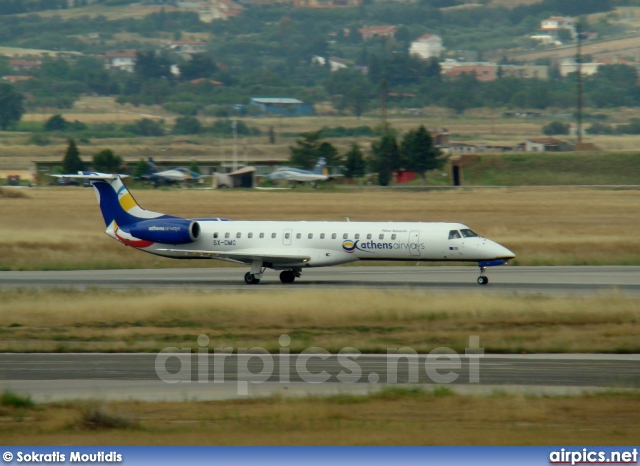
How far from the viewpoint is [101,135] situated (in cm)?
17200

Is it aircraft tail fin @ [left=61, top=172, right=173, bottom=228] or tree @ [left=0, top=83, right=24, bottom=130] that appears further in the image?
tree @ [left=0, top=83, right=24, bottom=130]

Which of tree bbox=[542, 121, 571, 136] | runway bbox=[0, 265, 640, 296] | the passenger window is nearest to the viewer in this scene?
runway bbox=[0, 265, 640, 296]

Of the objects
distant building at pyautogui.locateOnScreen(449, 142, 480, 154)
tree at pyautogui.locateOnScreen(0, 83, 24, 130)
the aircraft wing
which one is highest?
tree at pyautogui.locateOnScreen(0, 83, 24, 130)

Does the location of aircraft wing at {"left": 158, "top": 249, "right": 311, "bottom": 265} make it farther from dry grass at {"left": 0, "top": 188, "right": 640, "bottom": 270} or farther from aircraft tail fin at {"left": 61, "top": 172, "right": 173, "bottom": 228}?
dry grass at {"left": 0, "top": 188, "right": 640, "bottom": 270}

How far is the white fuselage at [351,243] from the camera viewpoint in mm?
38062

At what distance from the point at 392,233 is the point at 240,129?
144206mm

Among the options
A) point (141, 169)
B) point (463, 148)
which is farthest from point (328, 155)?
point (463, 148)

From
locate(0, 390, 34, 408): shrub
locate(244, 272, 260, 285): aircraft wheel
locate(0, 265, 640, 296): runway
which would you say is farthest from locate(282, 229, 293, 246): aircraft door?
locate(0, 390, 34, 408): shrub

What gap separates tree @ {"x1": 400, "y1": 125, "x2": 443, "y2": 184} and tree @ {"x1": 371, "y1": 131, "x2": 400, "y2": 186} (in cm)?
119

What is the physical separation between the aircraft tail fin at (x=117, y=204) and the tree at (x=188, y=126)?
5625 inches

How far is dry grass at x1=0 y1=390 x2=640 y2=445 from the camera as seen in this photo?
48.1 ft

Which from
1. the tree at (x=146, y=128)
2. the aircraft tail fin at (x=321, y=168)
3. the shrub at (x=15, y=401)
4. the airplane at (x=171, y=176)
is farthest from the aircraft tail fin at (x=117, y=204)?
the tree at (x=146, y=128)

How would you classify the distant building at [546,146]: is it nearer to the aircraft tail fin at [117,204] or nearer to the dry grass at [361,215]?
the dry grass at [361,215]

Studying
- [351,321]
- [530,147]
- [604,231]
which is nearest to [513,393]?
[351,321]
